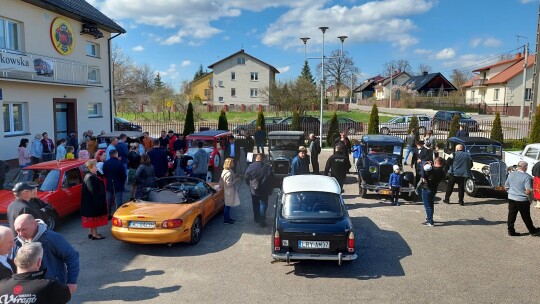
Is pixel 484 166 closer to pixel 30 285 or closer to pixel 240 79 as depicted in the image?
pixel 30 285

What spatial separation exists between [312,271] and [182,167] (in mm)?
6889

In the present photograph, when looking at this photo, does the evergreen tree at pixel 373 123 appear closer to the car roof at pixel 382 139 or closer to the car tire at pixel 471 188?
the car roof at pixel 382 139

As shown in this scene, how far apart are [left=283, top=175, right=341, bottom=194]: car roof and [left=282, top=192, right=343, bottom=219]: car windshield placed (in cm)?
11

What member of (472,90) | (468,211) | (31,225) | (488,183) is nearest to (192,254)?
(31,225)

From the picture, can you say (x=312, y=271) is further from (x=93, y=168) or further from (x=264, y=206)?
(x=93, y=168)

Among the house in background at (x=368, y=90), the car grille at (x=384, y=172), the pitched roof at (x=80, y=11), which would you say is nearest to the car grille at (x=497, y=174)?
the car grille at (x=384, y=172)

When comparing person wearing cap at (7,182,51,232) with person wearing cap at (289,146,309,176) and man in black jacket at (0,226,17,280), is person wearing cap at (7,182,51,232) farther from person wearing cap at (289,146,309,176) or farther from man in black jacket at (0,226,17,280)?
person wearing cap at (289,146,309,176)

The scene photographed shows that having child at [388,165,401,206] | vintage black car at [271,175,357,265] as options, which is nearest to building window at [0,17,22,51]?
vintage black car at [271,175,357,265]

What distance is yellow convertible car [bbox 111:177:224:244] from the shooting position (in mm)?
7746

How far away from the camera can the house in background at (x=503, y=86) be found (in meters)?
49.5

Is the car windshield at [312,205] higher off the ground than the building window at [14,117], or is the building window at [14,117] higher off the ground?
the building window at [14,117]

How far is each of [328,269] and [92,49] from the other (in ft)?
66.7

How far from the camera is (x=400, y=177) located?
1196 cm

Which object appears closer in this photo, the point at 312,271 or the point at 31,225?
the point at 31,225
